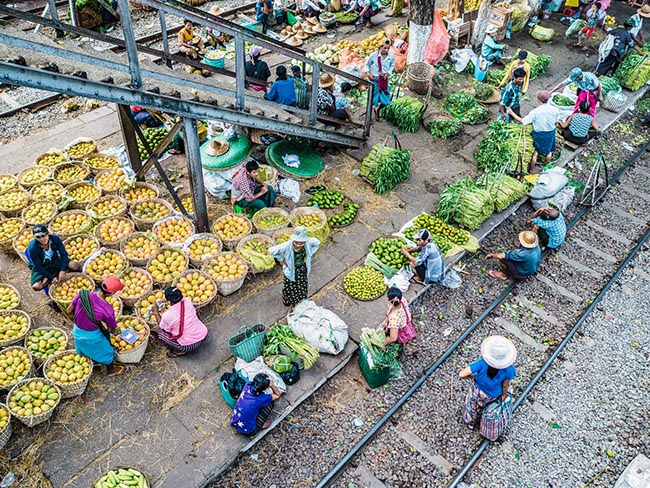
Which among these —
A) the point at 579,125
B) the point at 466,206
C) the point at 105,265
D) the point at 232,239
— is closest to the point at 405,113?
the point at 466,206

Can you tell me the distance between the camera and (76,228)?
881 centimetres

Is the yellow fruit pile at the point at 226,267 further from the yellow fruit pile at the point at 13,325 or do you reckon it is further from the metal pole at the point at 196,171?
the yellow fruit pile at the point at 13,325

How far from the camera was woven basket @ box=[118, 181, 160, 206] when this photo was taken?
31.2 feet

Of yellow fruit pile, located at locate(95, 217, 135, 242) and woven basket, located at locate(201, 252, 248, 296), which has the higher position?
yellow fruit pile, located at locate(95, 217, 135, 242)

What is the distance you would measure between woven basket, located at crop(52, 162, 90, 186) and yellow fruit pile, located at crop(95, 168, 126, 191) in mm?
347

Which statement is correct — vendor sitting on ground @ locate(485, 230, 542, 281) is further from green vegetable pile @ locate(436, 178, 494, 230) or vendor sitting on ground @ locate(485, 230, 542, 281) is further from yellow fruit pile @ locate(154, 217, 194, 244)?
yellow fruit pile @ locate(154, 217, 194, 244)

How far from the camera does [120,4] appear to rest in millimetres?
6395

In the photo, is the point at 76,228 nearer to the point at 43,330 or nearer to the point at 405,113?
the point at 43,330

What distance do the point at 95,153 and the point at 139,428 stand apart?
5852 mm

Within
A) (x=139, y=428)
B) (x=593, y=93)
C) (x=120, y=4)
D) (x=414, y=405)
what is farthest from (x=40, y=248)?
(x=593, y=93)

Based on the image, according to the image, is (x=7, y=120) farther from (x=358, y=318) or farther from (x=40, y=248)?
(x=358, y=318)

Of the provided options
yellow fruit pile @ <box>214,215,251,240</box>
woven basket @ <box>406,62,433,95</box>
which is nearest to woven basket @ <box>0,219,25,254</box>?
yellow fruit pile @ <box>214,215,251,240</box>

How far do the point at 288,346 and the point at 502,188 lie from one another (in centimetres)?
551

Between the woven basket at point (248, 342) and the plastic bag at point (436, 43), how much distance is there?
9.63 meters
